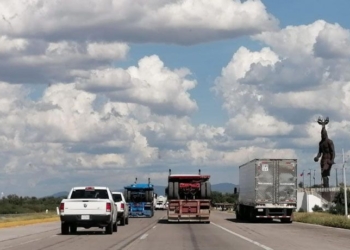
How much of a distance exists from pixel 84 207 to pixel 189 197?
1723 centimetres

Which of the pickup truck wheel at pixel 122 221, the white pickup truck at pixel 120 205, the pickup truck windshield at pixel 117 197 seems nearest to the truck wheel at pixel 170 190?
the white pickup truck at pixel 120 205

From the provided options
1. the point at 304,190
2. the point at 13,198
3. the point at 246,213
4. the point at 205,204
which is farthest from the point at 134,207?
the point at 13,198

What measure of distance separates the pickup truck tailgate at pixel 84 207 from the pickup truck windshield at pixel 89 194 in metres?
0.88

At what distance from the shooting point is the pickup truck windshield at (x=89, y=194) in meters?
32.6

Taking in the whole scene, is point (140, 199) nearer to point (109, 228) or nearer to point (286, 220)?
point (286, 220)

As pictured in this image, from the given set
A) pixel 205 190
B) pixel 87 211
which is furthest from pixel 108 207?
pixel 205 190

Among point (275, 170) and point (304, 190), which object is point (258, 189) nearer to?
point (275, 170)

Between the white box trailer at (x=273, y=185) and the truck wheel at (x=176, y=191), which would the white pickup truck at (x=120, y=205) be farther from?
the white box trailer at (x=273, y=185)

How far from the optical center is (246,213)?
178ft

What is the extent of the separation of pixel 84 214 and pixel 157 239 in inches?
142

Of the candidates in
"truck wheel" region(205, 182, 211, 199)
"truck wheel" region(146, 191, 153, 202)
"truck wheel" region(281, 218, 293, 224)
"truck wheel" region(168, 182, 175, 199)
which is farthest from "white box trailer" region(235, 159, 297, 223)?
"truck wheel" region(146, 191, 153, 202)

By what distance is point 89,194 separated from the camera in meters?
32.7

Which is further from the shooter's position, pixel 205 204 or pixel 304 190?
pixel 304 190

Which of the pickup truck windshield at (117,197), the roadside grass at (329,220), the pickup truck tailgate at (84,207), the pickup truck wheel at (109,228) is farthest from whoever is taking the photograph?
the roadside grass at (329,220)
